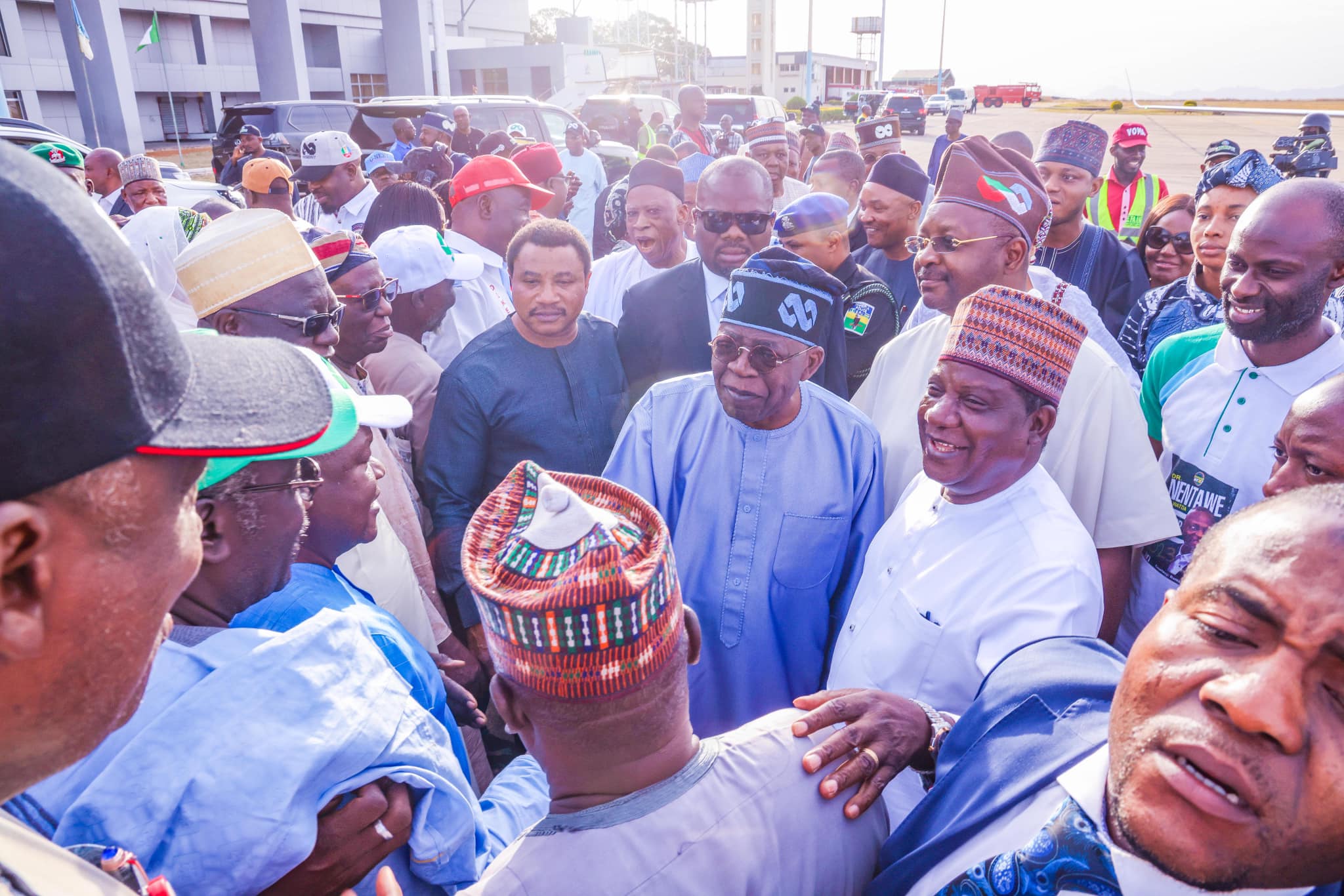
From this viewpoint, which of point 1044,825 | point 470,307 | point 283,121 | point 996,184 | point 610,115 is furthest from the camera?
point 610,115

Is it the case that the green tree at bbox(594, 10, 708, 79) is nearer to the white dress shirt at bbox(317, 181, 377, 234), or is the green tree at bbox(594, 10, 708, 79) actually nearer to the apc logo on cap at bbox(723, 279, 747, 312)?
the white dress shirt at bbox(317, 181, 377, 234)

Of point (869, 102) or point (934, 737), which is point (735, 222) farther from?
point (869, 102)

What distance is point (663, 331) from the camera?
12.6ft

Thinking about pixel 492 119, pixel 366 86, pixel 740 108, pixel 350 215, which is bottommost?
pixel 350 215

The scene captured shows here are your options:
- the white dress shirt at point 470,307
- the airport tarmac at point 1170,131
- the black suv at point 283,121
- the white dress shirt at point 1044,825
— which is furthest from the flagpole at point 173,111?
the airport tarmac at point 1170,131

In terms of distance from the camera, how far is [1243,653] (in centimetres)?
118

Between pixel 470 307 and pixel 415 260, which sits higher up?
pixel 415 260

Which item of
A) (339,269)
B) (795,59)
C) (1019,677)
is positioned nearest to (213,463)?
(1019,677)

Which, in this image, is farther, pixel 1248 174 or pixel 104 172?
pixel 104 172

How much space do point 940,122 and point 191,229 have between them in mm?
47856

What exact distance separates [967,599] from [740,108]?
68.9 feet

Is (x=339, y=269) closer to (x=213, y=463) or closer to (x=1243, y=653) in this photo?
(x=213, y=463)

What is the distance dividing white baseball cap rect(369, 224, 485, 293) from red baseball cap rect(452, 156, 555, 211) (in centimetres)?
118

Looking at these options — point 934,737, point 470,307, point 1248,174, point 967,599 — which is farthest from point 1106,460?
point 470,307
